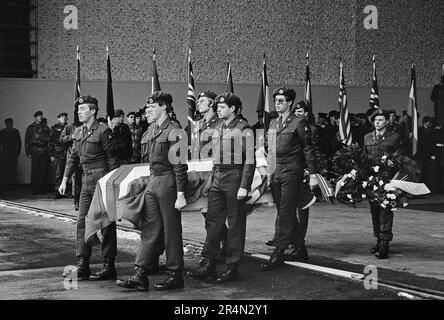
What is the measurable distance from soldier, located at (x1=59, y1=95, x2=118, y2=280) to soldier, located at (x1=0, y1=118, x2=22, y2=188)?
42.2ft

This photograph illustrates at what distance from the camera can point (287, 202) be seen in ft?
30.9

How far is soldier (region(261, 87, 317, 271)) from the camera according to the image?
936cm

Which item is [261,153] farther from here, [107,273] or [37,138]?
[37,138]

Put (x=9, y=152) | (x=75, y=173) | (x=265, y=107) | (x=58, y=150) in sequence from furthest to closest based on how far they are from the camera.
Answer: (x=9, y=152) < (x=58, y=150) < (x=265, y=107) < (x=75, y=173)

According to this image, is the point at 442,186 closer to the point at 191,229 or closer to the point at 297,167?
the point at 191,229

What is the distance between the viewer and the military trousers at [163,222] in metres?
8.06

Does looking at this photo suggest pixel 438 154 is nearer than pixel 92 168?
No

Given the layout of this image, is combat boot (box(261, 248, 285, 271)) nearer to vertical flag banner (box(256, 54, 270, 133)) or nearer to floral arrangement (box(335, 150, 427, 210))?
floral arrangement (box(335, 150, 427, 210))

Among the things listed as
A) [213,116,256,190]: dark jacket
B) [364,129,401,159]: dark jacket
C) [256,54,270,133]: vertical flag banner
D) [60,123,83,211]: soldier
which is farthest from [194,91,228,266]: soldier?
[256,54,270,133]: vertical flag banner

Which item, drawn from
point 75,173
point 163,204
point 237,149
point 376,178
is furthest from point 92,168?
point 75,173

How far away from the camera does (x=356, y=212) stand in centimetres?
1576

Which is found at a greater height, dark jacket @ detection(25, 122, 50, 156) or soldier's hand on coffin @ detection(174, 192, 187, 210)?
dark jacket @ detection(25, 122, 50, 156)

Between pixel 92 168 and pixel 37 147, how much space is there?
12.1 m
